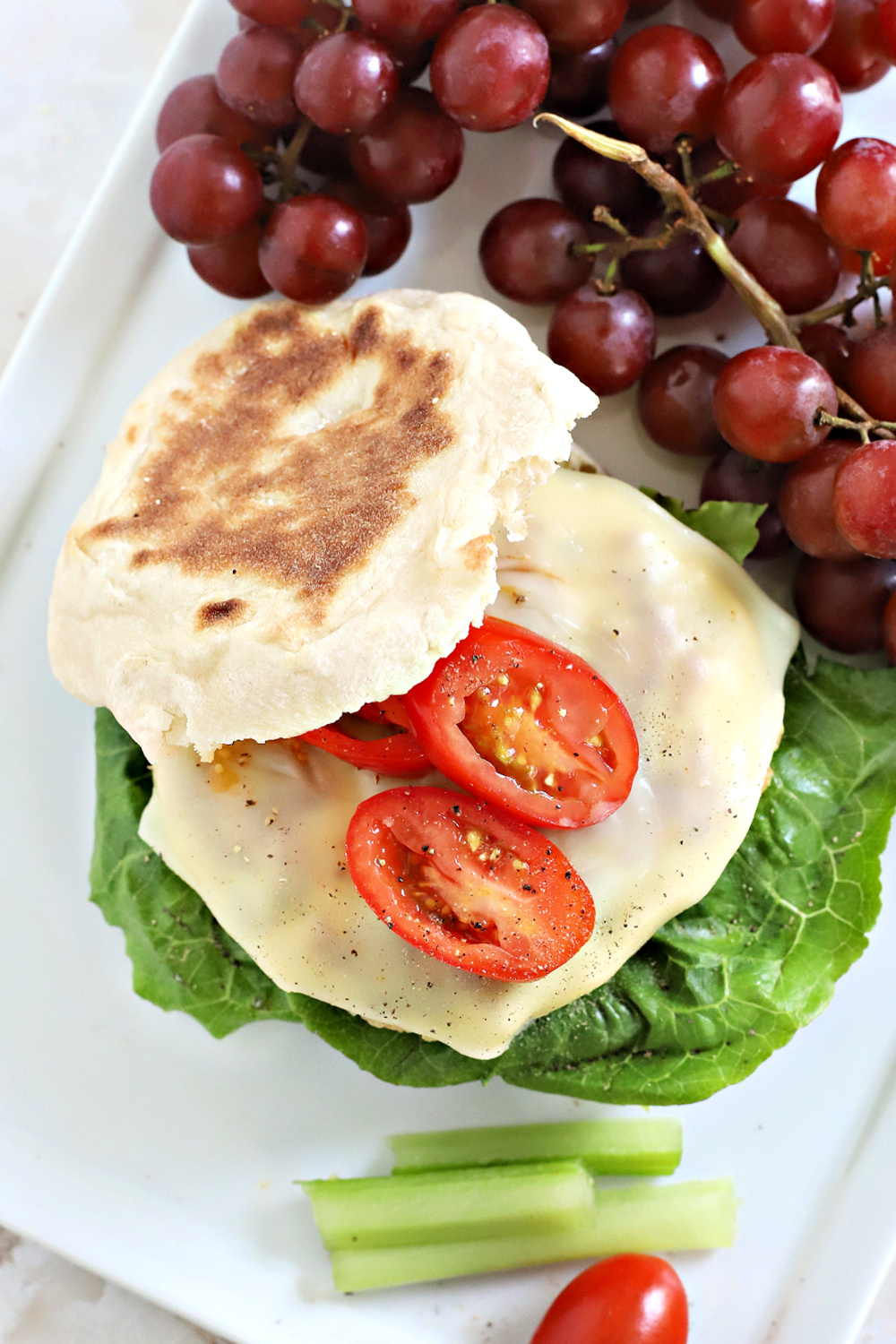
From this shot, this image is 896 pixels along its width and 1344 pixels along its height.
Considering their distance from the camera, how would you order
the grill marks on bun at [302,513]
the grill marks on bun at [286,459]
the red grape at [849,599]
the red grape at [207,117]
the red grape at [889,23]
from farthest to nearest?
the red grape at [207,117]
the red grape at [849,599]
the red grape at [889,23]
the grill marks on bun at [286,459]
the grill marks on bun at [302,513]

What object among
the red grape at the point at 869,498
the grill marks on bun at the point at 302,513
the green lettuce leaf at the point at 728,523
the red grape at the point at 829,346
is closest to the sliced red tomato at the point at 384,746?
the grill marks on bun at the point at 302,513

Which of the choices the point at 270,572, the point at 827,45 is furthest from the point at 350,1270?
the point at 827,45

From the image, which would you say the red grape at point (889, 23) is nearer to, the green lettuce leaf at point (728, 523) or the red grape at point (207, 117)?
the green lettuce leaf at point (728, 523)

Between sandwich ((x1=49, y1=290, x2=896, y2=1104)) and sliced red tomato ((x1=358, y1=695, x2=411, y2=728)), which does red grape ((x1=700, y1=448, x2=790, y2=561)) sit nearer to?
sandwich ((x1=49, y1=290, x2=896, y2=1104))

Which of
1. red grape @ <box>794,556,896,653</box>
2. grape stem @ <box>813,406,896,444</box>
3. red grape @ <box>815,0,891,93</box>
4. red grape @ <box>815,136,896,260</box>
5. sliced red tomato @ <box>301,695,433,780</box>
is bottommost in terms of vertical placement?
sliced red tomato @ <box>301,695,433,780</box>

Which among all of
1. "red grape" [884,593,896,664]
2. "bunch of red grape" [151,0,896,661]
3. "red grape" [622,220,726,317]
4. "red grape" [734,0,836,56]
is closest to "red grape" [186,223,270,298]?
"bunch of red grape" [151,0,896,661]

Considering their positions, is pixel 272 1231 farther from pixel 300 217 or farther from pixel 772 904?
pixel 300 217
